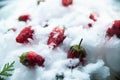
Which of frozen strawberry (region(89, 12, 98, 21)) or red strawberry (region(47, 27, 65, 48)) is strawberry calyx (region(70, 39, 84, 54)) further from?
frozen strawberry (region(89, 12, 98, 21))

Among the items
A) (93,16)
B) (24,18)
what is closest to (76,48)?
(93,16)

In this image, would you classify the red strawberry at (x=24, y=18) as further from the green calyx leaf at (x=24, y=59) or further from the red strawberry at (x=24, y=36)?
the green calyx leaf at (x=24, y=59)

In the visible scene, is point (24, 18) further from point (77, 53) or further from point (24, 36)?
point (77, 53)

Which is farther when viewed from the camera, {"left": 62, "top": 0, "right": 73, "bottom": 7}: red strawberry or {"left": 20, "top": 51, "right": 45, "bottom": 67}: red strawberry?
{"left": 62, "top": 0, "right": 73, "bottom": 7}: red strawberry

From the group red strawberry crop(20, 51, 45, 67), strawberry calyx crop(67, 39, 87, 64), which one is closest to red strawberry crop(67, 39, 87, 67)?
strawberry calyx crop(67, 39, 87, 64)

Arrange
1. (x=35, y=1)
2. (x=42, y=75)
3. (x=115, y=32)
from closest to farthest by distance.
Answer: (x=42, y=75) → (x=115, y=32) → (x=35, y=1)

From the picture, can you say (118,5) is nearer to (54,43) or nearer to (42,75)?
(54,43)

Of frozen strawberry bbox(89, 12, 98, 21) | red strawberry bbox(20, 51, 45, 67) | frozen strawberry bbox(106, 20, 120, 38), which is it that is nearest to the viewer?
red strawberry bbox(20, 51, 45, 67)

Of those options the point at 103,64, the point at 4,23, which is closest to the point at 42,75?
the point at 103,64
